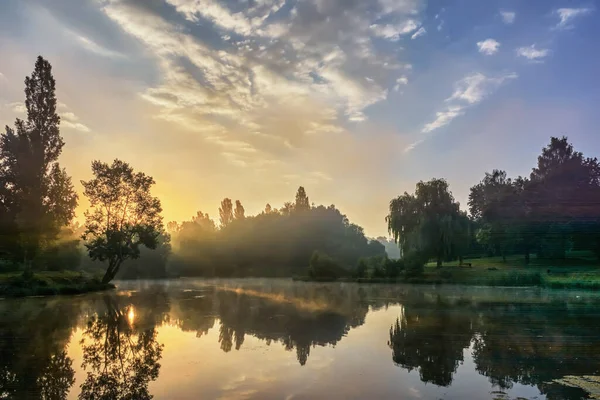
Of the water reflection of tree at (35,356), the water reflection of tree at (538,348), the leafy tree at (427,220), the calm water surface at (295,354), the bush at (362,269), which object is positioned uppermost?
the leafy tree at (427,220)

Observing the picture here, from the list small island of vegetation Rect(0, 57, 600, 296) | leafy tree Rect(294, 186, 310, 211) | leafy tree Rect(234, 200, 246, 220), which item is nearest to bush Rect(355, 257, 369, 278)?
small island of vegetation Rect(0, 57, 600, 296)

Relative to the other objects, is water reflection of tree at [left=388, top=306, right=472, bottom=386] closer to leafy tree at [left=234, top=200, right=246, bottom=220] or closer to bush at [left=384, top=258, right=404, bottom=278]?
bush at [left=384, top=258, right=404, bottom=278]

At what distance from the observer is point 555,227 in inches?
Answer: 2151

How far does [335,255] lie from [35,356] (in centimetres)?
7620

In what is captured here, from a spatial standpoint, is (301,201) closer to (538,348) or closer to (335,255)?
(335,255)

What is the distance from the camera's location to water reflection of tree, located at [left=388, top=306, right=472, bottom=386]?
34.7 ft

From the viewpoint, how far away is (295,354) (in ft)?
40.3

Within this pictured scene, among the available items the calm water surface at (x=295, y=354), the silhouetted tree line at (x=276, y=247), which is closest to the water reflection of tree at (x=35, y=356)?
the calm water surface at (x=295, y=354)

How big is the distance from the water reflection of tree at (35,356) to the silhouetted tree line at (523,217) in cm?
4566

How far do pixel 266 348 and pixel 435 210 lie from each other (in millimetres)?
49400

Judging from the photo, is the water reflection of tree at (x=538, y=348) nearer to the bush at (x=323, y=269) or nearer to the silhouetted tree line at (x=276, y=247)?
the bush at (x=323, y=269)

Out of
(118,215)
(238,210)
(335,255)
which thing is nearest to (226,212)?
(238,210)

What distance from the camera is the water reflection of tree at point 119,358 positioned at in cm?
865

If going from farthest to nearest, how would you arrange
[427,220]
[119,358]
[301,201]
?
[301,201] < [427,220] < [119,358]
